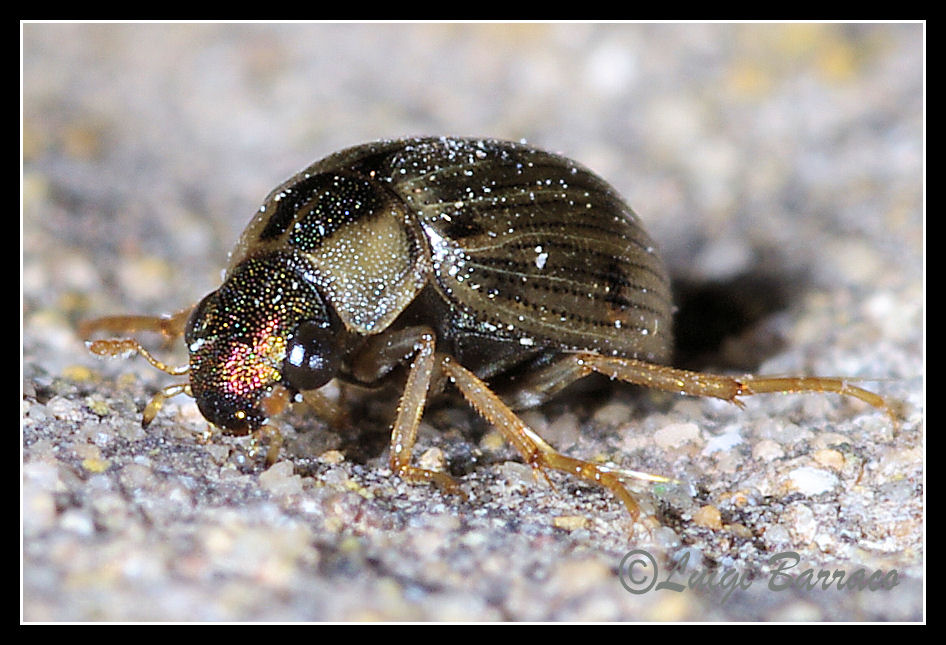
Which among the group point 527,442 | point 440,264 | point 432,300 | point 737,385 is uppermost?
point 440,264

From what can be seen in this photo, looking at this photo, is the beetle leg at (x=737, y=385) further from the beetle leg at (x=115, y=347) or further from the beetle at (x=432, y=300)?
the beetle leg at (x=115, y=347)

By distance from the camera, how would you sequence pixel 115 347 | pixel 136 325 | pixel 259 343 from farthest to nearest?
pixel 136 325 < pixel 115 347 < pixel 259 343

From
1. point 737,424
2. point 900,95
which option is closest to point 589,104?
point 900,95

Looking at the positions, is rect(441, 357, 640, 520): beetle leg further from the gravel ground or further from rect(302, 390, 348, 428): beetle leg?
rect(302, 390, 348, 428): beetle leg

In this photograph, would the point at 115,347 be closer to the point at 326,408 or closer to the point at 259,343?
the point at 259,343

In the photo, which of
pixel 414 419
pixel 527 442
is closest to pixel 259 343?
pixel 414 419

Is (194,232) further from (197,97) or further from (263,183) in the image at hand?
(197,97)
